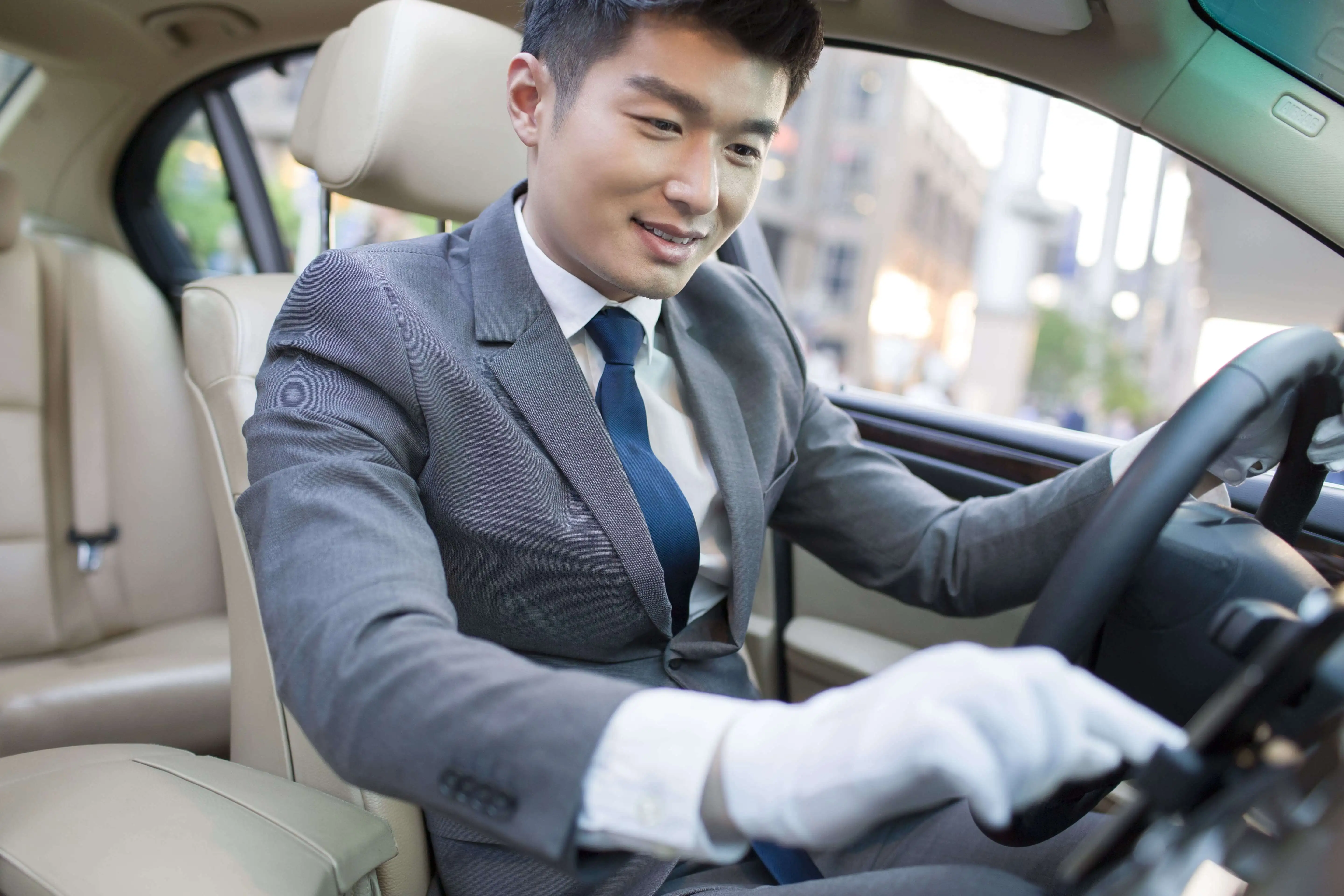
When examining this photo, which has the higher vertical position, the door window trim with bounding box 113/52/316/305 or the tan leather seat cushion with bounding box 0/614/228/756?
the door window trim with bounding box 113/52/316/305

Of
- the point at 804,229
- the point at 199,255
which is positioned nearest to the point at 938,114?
the point at 804,229

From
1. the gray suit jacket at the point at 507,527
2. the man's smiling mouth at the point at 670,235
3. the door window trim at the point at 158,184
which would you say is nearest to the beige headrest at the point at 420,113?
the gray suit jacket at the point at 507,527

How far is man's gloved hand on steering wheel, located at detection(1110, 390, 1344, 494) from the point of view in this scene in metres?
0.95

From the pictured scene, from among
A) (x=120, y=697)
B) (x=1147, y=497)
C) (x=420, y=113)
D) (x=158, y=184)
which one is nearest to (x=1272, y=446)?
(x=1147, y=497)

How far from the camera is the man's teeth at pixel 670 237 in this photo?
0.98m

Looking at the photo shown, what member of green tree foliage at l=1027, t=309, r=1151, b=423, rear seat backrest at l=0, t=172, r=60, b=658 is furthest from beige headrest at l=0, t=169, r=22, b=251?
green tree foliage at l=1027, t=309, r=1151, b=423

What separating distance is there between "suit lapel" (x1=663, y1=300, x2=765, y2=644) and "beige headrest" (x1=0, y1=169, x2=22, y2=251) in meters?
1.40

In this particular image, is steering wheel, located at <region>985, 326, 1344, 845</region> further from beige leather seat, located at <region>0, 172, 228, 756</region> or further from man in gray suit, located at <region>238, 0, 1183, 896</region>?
beige leather seat, located at <region>0, 172, 228, 756</region>

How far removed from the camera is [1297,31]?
105cm

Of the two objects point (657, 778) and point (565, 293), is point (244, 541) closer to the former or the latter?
point (565, 293)

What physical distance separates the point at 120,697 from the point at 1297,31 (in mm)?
1909

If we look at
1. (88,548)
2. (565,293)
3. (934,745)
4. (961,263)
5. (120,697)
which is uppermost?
(565,293)

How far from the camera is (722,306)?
128 cm

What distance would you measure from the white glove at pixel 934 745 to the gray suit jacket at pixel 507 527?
112 millimetres
